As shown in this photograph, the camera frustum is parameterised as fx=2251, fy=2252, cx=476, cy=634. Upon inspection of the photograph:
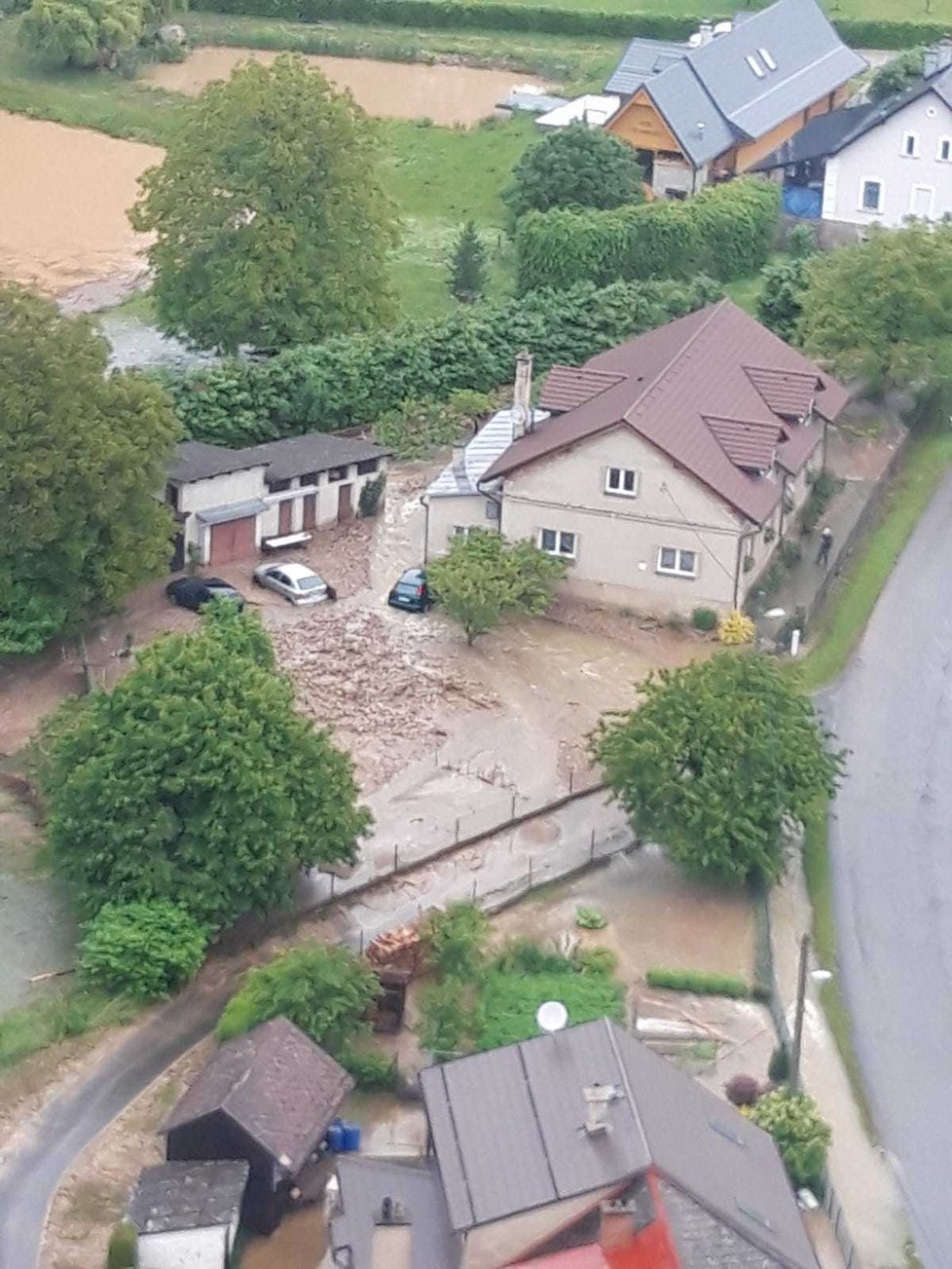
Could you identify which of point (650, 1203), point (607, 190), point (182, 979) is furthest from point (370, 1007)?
point (607, 190)

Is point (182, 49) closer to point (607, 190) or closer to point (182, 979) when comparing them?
point (607, 190)

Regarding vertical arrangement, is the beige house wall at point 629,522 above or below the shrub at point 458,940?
above

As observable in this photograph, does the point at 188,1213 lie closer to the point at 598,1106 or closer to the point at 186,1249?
the point at 186,1249

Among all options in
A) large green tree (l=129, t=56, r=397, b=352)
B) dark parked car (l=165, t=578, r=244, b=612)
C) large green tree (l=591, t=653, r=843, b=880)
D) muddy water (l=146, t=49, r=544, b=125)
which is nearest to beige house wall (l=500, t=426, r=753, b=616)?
dark parked car (l=165, t=578, r=244, b=612)

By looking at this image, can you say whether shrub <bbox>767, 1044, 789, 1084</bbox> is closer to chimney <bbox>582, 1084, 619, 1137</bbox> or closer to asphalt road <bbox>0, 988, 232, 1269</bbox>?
chimney <bbox>582, 1084, 619, 1137</bbox>

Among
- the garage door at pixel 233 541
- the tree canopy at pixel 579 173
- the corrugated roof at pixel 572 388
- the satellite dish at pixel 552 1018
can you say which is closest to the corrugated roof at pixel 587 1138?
the satellite dish at pixel 552 1018

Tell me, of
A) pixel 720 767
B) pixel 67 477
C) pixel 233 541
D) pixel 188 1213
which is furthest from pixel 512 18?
pixel 188 1213

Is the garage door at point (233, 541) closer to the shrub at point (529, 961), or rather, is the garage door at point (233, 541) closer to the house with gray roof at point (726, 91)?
the shrub at point (529, 961)
